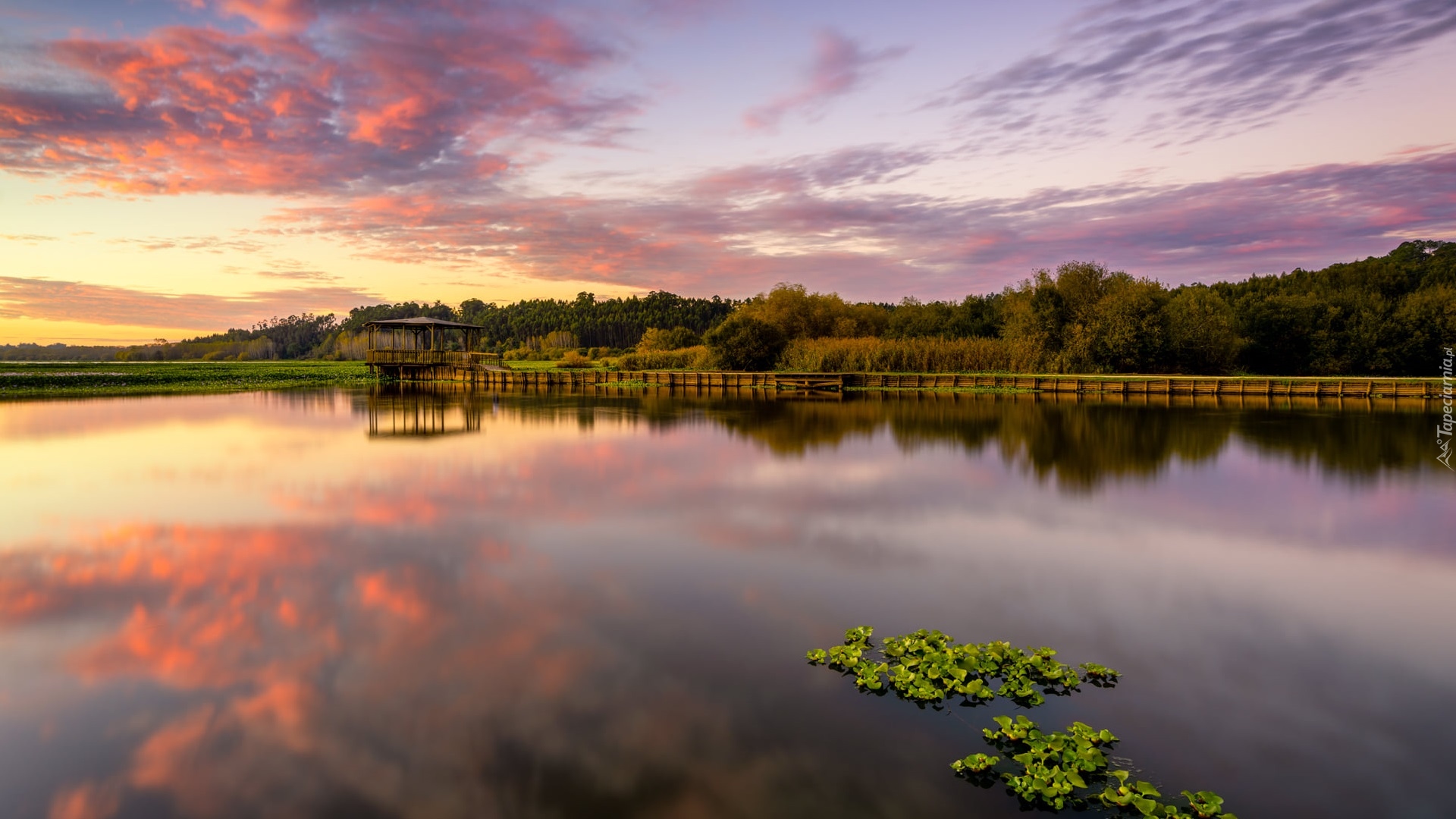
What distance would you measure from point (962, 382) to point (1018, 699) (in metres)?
41.1

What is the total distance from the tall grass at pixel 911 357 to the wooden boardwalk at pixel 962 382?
13.1 feet

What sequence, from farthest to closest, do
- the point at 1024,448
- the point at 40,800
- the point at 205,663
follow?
the point at 1024,448 < the point at 205,663 < the point at 40,800

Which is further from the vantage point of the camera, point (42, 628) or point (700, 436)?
point (700, 436)

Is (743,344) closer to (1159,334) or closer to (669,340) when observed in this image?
(669,340)

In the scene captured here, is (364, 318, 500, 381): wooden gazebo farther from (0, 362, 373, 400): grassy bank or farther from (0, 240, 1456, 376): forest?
(0, 240, 1456, 376): forest

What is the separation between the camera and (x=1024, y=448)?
20266 mm

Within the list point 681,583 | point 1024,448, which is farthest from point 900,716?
point 1024,448

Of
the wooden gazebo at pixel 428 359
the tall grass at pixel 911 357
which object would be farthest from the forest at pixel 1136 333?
the wooden gazebo at pixel 428 359

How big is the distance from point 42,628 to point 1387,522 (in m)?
18.5

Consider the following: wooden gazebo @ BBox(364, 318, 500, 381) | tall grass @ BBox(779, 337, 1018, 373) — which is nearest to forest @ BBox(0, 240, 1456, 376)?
tall grass @ BBox(779, 337, 1018, 373)

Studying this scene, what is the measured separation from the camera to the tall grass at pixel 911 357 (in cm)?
5028

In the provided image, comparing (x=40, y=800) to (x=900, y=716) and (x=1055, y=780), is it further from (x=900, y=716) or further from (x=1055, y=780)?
(x=1055, y=780)

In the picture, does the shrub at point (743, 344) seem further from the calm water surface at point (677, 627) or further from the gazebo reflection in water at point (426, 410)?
the calm water surface at point (677, 627)

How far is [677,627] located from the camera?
777 centimetres
